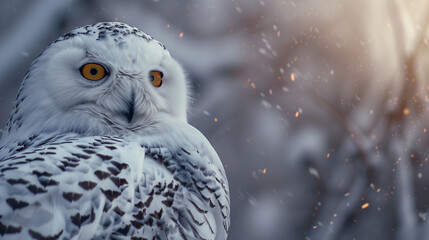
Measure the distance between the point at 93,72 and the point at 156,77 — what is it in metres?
0.10

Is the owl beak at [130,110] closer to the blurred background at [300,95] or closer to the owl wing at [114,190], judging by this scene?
the owl wing at [114,190]

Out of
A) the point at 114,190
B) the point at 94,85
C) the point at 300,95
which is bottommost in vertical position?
the point at 114,190

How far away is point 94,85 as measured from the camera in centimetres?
62

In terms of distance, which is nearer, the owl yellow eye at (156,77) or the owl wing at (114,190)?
the owl wing at (114,190)

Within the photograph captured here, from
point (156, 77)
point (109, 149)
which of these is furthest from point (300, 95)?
point (109, 149)

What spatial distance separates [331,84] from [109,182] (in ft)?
2.63

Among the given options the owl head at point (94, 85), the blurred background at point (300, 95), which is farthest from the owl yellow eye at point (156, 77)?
the blurred background at point (300, 95)

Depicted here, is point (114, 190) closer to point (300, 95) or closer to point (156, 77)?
point (156, 77)

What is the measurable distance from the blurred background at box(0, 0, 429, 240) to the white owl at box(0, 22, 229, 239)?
23 centimetres

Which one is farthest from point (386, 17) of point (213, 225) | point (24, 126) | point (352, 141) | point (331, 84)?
point (24, 126)

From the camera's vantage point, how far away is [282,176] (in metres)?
1.08

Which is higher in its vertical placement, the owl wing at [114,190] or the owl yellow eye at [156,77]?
the owl yellow eye at [156,77]

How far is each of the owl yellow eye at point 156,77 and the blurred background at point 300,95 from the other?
0.78 feet

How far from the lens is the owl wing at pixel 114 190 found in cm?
46
